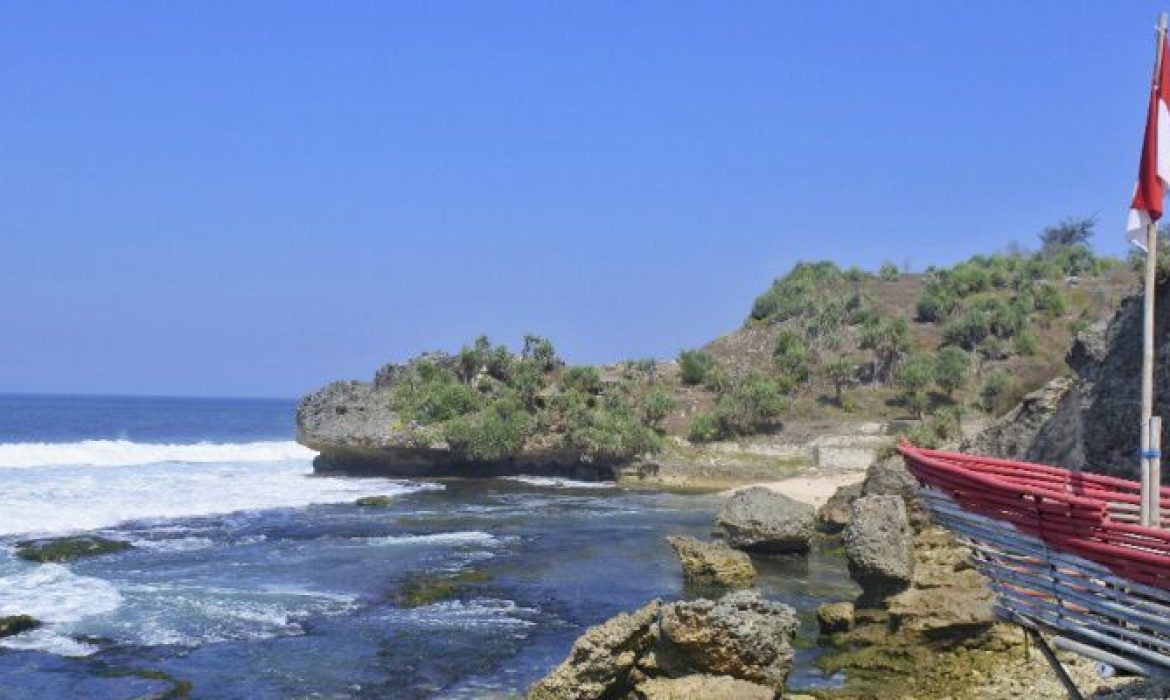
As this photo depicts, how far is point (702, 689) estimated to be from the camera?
12.2m

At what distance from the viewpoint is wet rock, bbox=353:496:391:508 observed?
123 ft

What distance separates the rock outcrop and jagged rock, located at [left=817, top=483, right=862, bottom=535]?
1748 cm

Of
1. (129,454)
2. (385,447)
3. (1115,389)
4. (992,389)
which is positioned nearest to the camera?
Answer: (1115,389)

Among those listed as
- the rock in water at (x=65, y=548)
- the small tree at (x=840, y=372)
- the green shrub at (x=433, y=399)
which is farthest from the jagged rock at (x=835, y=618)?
the small tree at (x=840, y=372)

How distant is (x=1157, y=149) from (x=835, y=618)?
35.4ft

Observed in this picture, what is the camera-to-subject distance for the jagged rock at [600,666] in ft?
42.1

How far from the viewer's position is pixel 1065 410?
1029 inches

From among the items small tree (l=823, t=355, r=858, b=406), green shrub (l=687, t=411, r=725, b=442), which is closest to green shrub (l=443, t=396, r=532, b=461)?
green shrub (l=687, t=411, r=725, b=442)

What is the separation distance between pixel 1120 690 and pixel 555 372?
155 ft

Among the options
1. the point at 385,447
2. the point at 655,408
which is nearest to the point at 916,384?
the point at 655,408

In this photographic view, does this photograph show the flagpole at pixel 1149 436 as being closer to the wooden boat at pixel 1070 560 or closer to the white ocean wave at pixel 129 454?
the wooden boat at pixel 1070 560

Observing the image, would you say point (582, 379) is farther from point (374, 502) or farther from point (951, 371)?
point (951, 371)

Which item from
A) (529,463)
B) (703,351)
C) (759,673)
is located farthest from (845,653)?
(703,351)

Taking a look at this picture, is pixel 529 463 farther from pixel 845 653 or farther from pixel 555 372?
pixel 845 653
